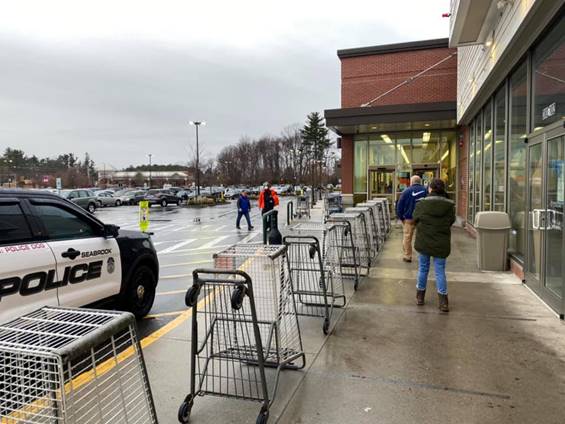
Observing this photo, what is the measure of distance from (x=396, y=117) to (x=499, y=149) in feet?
23.9

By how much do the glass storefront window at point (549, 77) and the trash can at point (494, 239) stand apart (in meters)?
2.06

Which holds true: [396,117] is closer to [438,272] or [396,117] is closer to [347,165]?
[347,165]

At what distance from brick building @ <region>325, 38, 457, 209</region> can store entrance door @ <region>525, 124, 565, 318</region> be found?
38.1ft

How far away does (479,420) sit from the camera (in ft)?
11.4

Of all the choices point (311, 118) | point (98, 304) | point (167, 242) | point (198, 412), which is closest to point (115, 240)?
point (98, 304)

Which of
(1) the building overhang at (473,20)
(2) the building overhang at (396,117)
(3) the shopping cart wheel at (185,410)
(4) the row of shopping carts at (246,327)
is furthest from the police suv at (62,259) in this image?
(2) the building overhang at (396,117)

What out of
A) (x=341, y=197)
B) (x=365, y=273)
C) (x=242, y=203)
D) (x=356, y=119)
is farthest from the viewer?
(x=341, y=197)

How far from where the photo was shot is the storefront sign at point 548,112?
6388mm

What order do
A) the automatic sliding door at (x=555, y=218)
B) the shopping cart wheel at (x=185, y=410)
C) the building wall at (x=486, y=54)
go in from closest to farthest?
the shopping cart wheel at (x=185, y=410), the automatic sliding door at (x=555, y=218), the building wall at (x=486, y=54)

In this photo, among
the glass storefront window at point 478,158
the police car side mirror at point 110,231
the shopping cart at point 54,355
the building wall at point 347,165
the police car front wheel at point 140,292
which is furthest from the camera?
the building wall at point 347,165

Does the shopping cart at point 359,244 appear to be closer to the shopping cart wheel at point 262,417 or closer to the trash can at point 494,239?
the trash can at point 494,239

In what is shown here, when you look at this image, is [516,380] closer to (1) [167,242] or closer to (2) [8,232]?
(2) [8,232]

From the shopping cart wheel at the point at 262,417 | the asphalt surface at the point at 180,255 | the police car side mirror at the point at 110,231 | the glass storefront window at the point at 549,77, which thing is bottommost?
the asphalt surface at the point at 180,255

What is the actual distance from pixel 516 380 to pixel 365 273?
4.56 metres
